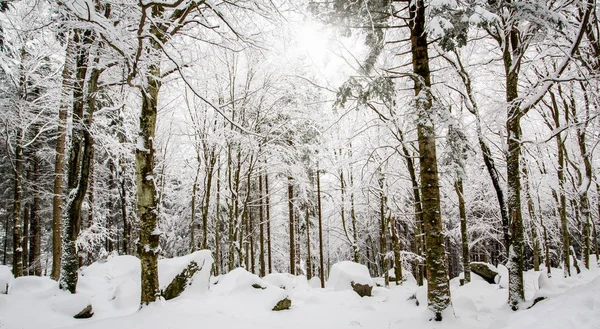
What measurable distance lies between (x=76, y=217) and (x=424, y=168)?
7985 millimetres

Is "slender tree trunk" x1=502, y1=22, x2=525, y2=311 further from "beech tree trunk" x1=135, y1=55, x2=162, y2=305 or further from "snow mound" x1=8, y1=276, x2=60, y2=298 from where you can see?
"snow mound" x1=8, y1=276, x2=60, y2=298

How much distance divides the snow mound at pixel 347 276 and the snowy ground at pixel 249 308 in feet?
2.97

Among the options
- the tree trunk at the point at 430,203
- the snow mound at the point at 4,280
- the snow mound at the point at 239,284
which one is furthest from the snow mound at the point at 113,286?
the tree trunk at the point at 430,203

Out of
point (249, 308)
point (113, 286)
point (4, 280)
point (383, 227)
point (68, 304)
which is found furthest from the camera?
point (383, 227)

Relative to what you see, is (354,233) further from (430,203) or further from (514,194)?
(430,203)

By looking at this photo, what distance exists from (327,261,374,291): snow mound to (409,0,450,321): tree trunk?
531 centimetres

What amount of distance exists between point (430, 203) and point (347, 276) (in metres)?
6.24

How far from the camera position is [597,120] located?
6.56 meters

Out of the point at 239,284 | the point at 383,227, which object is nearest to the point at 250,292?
the point at 239,284

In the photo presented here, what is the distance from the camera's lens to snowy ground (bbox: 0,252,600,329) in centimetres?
417

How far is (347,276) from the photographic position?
433 inches

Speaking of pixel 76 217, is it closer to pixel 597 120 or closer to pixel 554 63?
pixel 597 120

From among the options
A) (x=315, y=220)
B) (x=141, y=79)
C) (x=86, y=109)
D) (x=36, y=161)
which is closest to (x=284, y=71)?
(x=86, y=109)

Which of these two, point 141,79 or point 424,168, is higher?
point 141,79
